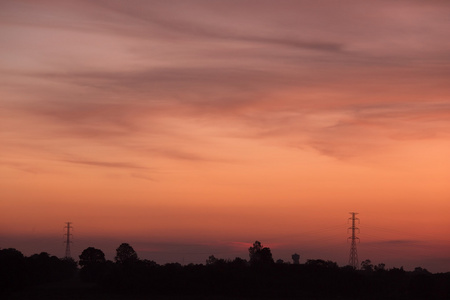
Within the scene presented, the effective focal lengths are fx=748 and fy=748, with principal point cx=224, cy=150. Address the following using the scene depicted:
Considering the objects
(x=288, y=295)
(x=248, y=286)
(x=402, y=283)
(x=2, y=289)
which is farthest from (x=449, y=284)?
(x=2, y=289)

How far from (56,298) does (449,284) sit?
88737 millimetres

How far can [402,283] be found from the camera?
196125mm

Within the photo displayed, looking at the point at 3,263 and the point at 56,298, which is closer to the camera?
the point at 56,298

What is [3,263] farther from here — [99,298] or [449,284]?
[449,284]

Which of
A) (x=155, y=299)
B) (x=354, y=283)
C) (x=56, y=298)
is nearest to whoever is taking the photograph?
(x=56, y=298)

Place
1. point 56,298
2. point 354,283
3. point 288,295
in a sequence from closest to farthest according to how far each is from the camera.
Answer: point 56,298
point 288,295
point 354,283

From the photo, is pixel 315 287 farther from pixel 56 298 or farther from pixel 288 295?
pixel 56 298

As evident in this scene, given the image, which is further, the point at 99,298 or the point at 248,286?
the point at 248,286

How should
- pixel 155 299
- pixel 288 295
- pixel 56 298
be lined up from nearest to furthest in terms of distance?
1. pixel 56 298
2. pixel 155 299
3. pixel 288 295

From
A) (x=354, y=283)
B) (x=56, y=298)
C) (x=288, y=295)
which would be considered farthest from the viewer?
(x=354, y=283)

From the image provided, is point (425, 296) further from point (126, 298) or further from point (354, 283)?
point (126, 298)

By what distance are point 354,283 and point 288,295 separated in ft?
74.3

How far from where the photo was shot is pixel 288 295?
606 feet

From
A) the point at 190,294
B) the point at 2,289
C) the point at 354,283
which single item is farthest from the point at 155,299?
the point at 354,283
